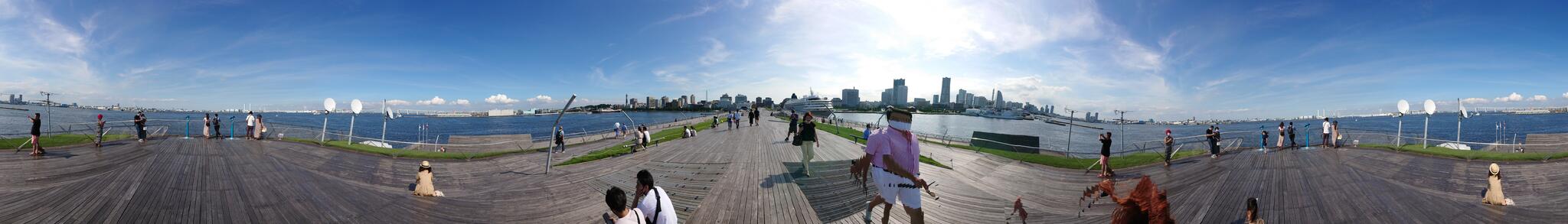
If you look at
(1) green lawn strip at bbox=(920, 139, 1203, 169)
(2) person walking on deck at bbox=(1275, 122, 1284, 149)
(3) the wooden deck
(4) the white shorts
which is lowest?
(3) the wooden deck

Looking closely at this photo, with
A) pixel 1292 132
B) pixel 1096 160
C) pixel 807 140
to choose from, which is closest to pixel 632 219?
pixel 1096 160

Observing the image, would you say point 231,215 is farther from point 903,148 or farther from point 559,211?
point 903,148

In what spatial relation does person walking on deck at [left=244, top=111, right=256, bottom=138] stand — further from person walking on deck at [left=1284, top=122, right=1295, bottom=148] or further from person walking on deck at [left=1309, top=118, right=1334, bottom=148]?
person walking on deck at [left=1309, top=118, right=1334, bottom=148]

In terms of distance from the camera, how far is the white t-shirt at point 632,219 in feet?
10.0

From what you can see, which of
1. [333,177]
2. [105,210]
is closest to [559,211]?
[333,177]

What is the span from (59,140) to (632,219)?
66.7 ft

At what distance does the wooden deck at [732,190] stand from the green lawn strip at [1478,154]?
0.57 ft

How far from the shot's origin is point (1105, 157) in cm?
458

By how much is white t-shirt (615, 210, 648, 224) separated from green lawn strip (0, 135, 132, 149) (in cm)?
1896

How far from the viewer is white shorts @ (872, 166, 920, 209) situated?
3.48 metres

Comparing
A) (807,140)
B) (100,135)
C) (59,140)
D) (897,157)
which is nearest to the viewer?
(897,157)

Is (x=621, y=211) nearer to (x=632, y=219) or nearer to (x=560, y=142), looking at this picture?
(x=632, y=219)

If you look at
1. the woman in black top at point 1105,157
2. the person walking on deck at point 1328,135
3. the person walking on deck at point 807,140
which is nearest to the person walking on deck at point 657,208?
the woman in black top at point 1105,157

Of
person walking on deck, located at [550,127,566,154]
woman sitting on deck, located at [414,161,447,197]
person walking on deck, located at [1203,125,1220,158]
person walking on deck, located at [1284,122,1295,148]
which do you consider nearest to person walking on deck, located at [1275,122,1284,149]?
person walking on deck, located at [1284,122,1295,148]
